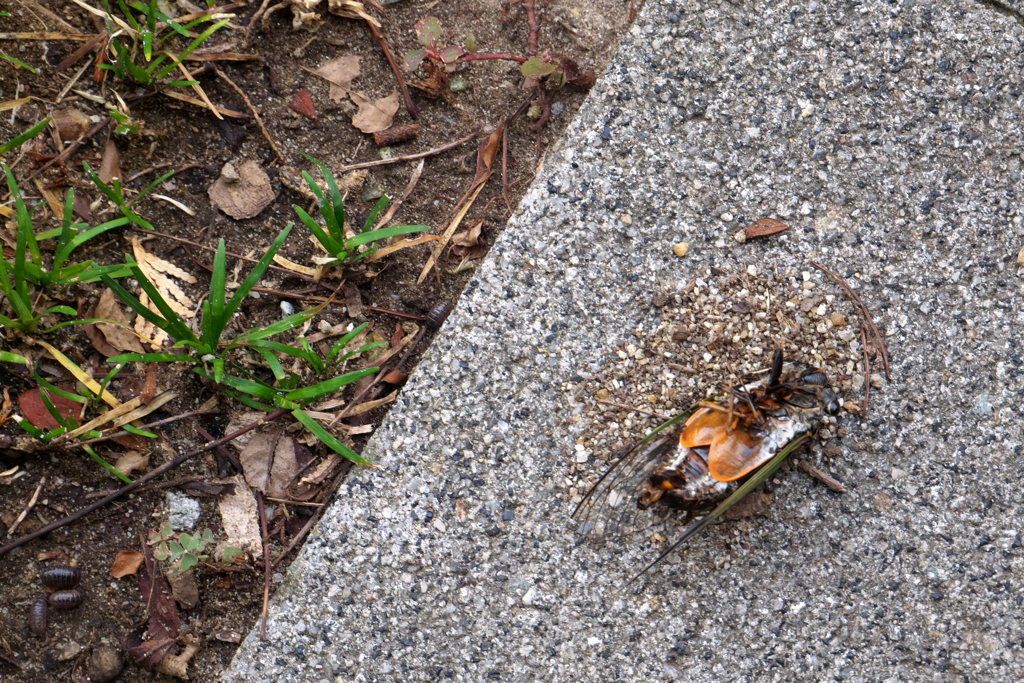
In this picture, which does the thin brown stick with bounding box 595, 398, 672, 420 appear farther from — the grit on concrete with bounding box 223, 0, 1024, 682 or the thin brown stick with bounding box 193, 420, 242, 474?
the thin brown stick with bounding box 193, 420, 242, 474

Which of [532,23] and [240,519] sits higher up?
[532,23]

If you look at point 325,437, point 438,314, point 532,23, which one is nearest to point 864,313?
point 438,314

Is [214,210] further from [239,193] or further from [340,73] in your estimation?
[340,73]

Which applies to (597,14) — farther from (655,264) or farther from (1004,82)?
(1004,82)

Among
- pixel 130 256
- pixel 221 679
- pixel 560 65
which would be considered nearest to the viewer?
pixel 221 679

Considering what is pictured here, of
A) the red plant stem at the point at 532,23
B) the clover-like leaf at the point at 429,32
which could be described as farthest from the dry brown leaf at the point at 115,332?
the red plant stem at the point at 532,23

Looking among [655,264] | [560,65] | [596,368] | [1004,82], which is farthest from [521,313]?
[1004,82]
